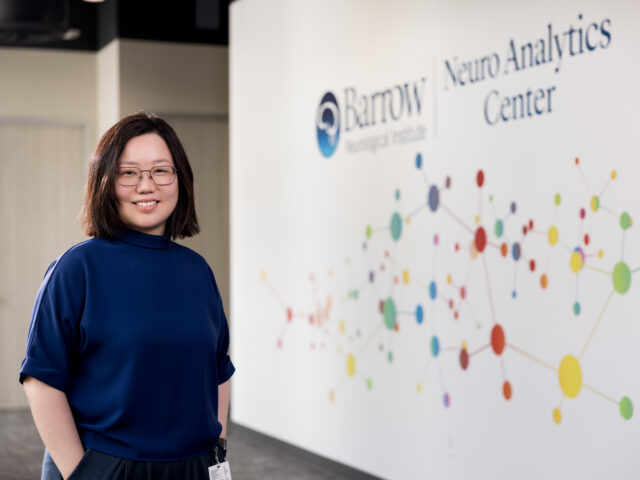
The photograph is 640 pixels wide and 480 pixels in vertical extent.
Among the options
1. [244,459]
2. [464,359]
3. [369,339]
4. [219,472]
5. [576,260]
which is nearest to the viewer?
[219,472]

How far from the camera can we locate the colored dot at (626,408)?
319 centimetres

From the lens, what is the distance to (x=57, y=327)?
167cm

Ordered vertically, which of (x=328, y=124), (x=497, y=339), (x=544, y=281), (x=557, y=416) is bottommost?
(x=557, y=416)

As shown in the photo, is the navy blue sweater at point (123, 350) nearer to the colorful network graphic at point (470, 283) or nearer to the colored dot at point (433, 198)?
the colorful network graphic at point (470, 283)

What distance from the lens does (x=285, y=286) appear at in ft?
18.9

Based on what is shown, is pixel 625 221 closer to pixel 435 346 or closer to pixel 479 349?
pixel 479 349

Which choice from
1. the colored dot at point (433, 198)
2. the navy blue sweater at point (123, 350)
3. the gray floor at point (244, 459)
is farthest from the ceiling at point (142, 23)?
the navy blue sweater at point (123, 350)

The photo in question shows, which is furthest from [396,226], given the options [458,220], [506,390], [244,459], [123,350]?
[123,350]

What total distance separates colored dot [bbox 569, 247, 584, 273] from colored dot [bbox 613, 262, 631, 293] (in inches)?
6.8

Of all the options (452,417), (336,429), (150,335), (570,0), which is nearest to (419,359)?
(452,417)

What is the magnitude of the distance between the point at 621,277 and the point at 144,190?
1.99m

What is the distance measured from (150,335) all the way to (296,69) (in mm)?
4086

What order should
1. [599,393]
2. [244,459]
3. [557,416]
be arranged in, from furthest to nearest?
[244,459] → [557,416] → [599,393]

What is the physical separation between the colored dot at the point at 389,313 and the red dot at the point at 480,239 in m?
0.79
